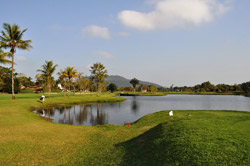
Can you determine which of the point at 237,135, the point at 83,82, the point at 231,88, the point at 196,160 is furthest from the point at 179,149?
the point at 231,88

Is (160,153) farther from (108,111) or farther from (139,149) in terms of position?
(108,111)

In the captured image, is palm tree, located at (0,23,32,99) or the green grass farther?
palm tree, located at (0,23,32,99)

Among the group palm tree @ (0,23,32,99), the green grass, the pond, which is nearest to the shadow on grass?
the green grass

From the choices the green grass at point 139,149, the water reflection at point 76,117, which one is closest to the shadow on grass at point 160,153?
the green grass at point 139,149

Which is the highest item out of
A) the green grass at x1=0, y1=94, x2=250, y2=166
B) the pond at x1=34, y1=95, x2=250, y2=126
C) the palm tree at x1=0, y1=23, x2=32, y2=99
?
the palm tree at x1=0, y1=23, x2=32, y2=99

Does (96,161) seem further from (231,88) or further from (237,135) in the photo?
(231,88)

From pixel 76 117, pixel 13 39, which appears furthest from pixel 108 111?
pixel 13 39

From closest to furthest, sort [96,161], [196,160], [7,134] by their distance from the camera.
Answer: [196,160]
[96,161]
[7,134]

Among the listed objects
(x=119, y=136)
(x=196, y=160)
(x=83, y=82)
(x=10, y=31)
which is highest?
(x=10, y=31)

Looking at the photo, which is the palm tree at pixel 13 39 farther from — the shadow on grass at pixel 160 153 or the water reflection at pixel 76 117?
the shadow on grass at pixel 160 153

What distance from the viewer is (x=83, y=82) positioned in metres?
114

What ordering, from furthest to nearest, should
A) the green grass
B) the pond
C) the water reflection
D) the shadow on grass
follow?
the pond → the water reflection → the shadow on grass → the green grass

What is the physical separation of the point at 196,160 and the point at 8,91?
12602 centimetres

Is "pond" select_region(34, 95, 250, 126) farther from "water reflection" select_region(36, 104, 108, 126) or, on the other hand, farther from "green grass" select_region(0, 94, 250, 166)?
"green grass" select_region(0, 94, 250, 166)
